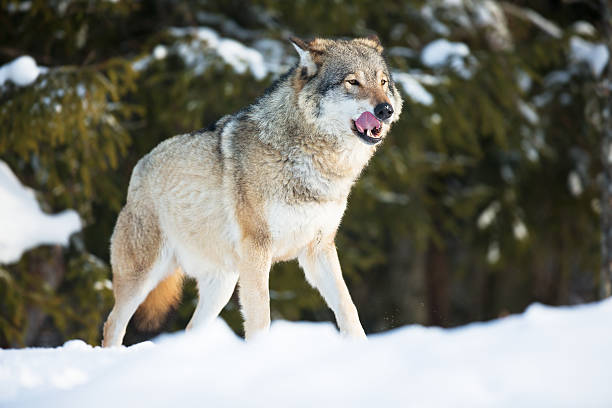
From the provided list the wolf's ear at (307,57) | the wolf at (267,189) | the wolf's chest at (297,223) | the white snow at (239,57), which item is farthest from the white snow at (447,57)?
the wolf's chest at (297,223)

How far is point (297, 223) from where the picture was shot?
424 centimetres

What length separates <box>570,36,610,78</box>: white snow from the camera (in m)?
8.19

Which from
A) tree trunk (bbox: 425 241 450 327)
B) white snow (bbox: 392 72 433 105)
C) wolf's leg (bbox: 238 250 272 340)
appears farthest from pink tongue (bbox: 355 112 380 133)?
tree trunk (bbox: 425 241 450 327)

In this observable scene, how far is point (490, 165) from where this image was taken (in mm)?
11289

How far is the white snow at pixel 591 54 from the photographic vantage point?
8188mm

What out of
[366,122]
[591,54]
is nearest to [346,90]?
[366,122]

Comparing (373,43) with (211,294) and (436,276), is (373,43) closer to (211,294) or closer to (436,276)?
(211,294)

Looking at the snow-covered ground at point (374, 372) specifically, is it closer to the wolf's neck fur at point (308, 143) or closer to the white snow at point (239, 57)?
the wolf's neck fur at point (308, 143)

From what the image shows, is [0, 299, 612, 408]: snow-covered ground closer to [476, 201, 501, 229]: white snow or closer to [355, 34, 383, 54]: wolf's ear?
[355, 34, 383, 54]: wolf's ear

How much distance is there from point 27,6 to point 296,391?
6.94 metres

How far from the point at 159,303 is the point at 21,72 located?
3.05m

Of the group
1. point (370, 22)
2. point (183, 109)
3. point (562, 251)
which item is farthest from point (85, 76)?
point (562, 251)

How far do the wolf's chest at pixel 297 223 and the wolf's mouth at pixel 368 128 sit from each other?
46cm

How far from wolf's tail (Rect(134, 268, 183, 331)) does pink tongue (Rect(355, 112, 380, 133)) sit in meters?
1.87
